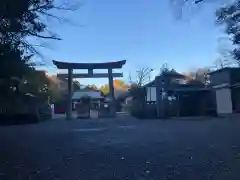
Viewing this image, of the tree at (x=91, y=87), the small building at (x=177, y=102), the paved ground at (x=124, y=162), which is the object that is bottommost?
the paved ground at (x=124, y=162)

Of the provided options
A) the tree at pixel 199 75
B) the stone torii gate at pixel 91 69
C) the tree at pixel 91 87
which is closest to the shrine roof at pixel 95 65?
the stone torii gate at pixel 91 69

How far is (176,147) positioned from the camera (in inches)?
336

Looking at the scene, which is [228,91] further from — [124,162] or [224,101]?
[124,162]

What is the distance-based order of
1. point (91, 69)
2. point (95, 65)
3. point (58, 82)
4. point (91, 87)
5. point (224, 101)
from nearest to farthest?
point (95, 65), point (91, 69), point (224, 101), point (58, 82), point (91, 87)

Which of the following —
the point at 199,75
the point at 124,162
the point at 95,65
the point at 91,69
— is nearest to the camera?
the point at 124,162

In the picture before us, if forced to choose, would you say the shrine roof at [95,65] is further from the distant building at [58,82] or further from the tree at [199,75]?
the tree at [199,75]

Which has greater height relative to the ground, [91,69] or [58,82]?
[58,82]

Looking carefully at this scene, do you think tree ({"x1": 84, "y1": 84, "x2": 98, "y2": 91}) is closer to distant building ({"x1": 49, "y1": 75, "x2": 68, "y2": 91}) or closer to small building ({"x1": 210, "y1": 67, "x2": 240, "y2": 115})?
distant building ({"x1": 49, "y1": 75, "x2": 68, "y2": 91})

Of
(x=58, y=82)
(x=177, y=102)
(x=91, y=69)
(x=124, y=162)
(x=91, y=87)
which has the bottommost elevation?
(x=124, y=162)

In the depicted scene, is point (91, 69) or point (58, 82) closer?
point (91, 69)

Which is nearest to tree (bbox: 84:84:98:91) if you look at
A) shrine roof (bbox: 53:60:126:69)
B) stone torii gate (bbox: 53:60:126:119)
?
stone torii gate (bbox: 53:60:126:119)

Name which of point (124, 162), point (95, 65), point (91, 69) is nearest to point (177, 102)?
point (95, 65)

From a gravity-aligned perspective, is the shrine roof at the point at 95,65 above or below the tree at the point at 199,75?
below

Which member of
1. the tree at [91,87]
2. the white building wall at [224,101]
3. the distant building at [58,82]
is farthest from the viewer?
the tree at [91,87]
